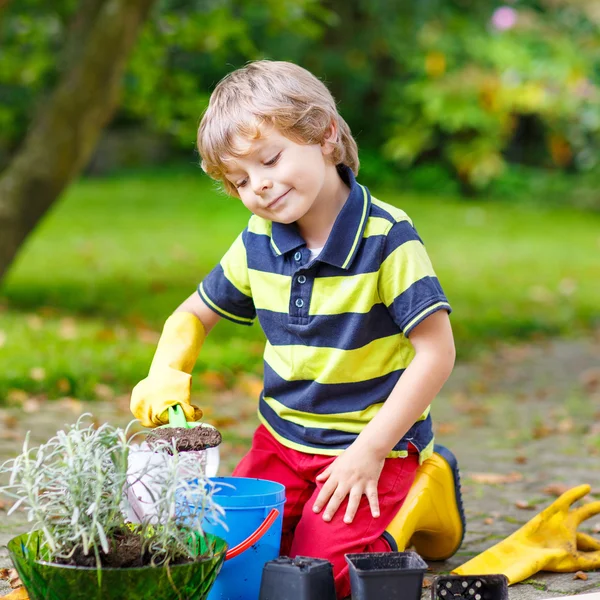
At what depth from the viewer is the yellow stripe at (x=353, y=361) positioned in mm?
2480

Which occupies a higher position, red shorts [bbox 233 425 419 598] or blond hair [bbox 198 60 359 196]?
blond hair [bbox 198 60 359 196]

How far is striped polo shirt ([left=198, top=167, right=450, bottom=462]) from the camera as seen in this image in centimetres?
243

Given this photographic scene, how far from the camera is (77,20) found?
6.94m

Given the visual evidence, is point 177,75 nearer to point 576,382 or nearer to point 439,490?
point 576,382

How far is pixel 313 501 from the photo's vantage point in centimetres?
245

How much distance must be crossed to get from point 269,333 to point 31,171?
14.0ft

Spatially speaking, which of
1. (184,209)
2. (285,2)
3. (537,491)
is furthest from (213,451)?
(184,209)

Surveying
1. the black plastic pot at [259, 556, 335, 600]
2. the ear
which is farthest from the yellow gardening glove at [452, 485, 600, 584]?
the ear

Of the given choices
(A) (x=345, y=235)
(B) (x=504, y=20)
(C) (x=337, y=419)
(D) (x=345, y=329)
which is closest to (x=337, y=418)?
(C) (x=337, y=419)

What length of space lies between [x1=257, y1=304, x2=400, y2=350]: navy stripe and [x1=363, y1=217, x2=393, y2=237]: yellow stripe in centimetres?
18

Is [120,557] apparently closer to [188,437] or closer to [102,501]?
[102,501]

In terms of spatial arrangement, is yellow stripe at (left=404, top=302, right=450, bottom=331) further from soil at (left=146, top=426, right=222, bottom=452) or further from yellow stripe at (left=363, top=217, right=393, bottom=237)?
soil at (left=146, top=426, right=222, bottom=452)

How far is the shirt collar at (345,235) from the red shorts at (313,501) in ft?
1.66

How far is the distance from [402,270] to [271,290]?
0.37 meters
